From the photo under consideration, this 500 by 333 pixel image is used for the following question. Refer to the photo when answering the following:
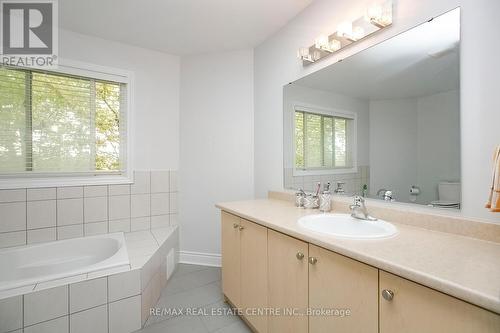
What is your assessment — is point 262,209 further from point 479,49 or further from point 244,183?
point 479,49

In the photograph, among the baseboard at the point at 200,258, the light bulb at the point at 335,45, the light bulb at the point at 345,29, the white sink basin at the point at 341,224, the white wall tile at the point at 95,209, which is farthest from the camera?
the baseboard at the point at 200,258

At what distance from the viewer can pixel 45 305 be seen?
1284 mm

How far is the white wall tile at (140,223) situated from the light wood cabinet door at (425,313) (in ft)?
7.31

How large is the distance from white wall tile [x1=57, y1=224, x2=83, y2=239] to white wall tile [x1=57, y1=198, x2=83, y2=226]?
4cm

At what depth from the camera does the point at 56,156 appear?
2062mm

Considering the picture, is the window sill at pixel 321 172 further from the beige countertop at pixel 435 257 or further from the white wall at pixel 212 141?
the white wall at pixel 212 141

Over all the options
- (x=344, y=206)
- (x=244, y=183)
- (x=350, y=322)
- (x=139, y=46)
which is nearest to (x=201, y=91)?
(x=139, y=46)

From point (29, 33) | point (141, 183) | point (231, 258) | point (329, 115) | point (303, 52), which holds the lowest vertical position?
point (231, 258)

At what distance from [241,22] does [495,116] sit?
180 centimetres

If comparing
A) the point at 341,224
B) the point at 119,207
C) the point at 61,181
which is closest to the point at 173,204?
the point at 119,207

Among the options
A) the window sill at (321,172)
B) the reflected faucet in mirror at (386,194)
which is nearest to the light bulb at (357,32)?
the window sill at (321,172)

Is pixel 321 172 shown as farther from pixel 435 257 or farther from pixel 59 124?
pixel 59 124

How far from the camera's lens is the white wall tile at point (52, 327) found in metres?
1.26

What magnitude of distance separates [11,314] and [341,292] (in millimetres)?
1710
